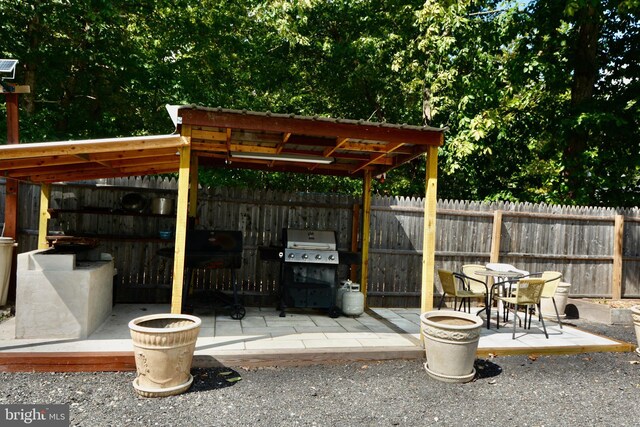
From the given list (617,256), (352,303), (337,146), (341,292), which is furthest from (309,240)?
(617,256)

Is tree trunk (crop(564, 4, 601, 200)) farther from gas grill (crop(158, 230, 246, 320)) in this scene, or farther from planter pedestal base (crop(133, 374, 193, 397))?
planter pedestal base (crop(133, 374, 193, 397))

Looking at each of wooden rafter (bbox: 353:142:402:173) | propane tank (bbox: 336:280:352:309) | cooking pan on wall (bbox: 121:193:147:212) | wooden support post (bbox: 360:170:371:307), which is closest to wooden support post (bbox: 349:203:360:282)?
wooden support post (bbox: 360:170:371:307)

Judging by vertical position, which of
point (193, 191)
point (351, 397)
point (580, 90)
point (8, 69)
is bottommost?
point (351, 397)

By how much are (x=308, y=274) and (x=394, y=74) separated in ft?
26.7

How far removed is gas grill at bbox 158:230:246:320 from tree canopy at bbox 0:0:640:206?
4.61m

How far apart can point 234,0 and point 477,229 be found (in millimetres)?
9528

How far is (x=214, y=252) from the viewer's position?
5672mm

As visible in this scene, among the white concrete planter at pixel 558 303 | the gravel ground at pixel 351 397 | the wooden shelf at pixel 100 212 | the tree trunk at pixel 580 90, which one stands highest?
the tree trunk at pixel 580 90

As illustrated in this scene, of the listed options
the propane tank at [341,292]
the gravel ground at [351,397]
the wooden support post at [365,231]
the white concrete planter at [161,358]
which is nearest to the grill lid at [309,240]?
the propane tank at [341,292]

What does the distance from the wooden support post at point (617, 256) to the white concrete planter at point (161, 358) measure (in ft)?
28.7

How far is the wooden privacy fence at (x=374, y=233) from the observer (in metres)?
6.69

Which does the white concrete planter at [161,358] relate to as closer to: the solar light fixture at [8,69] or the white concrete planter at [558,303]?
the solar light fixture at [8,69]

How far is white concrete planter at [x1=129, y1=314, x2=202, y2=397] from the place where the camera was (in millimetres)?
3598

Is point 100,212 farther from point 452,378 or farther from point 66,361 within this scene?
point 452,378
